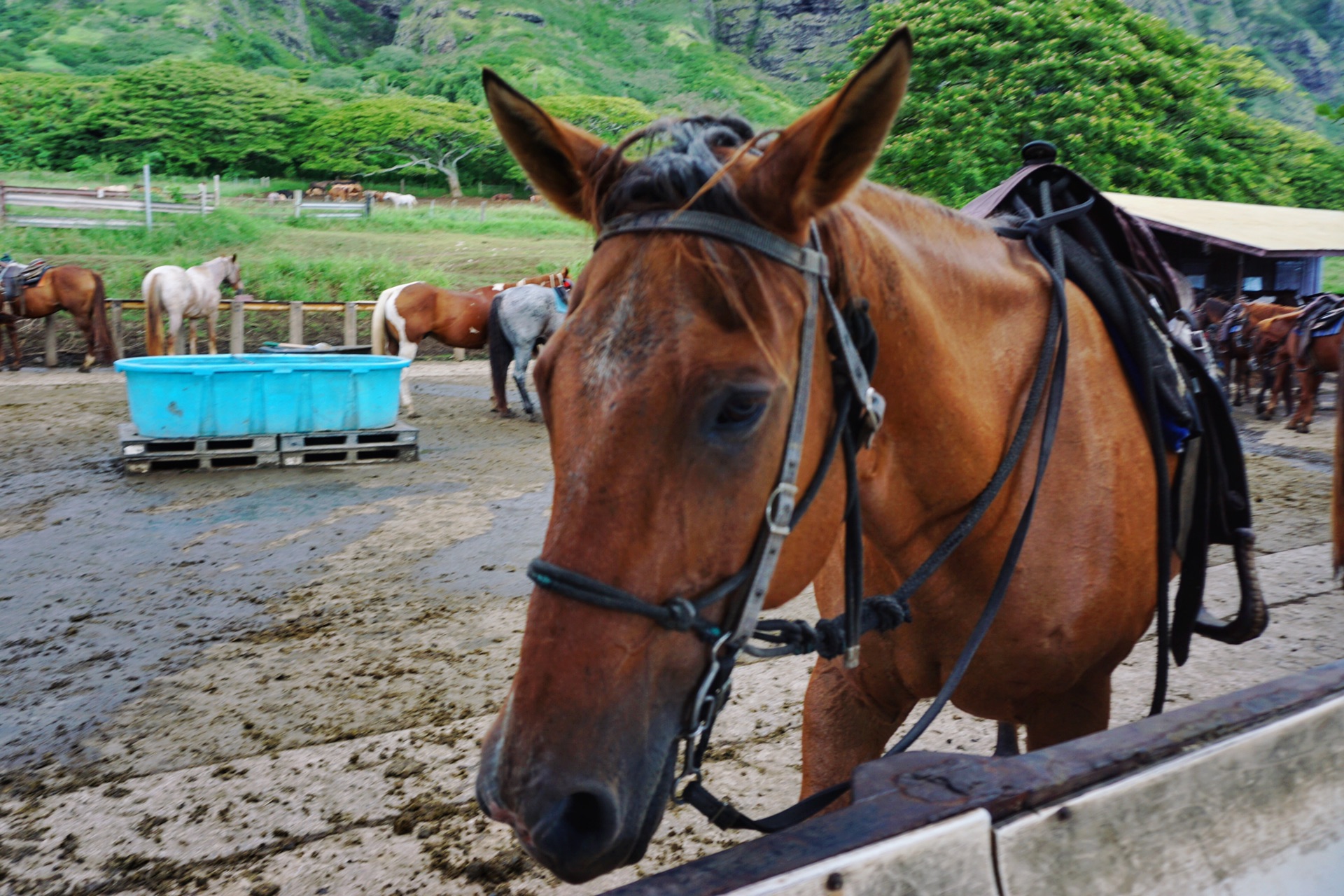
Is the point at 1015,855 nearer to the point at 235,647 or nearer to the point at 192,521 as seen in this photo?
the point at 235,647

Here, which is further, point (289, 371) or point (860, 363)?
point (289, 371)

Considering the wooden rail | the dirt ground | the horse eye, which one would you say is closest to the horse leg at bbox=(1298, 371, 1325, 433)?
the dirt ground

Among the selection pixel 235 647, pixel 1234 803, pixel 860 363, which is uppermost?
pixel 860 363

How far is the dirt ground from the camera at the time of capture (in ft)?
8.60

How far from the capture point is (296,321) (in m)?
16.5

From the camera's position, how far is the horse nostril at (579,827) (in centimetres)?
104

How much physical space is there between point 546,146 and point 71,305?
1710cm

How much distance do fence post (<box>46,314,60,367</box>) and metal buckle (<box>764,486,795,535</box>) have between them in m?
18.4

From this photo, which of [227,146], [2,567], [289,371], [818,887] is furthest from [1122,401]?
[227,146]

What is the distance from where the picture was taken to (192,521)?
6.49 meters

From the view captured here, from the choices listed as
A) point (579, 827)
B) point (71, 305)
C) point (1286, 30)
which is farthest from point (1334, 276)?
point (1286, 30)

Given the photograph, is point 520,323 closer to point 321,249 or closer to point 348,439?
point 348,439

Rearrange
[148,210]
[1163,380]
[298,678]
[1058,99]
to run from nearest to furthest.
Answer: [1163,380], [298,678], [1058,99], [148,210]

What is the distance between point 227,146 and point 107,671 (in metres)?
48.7
